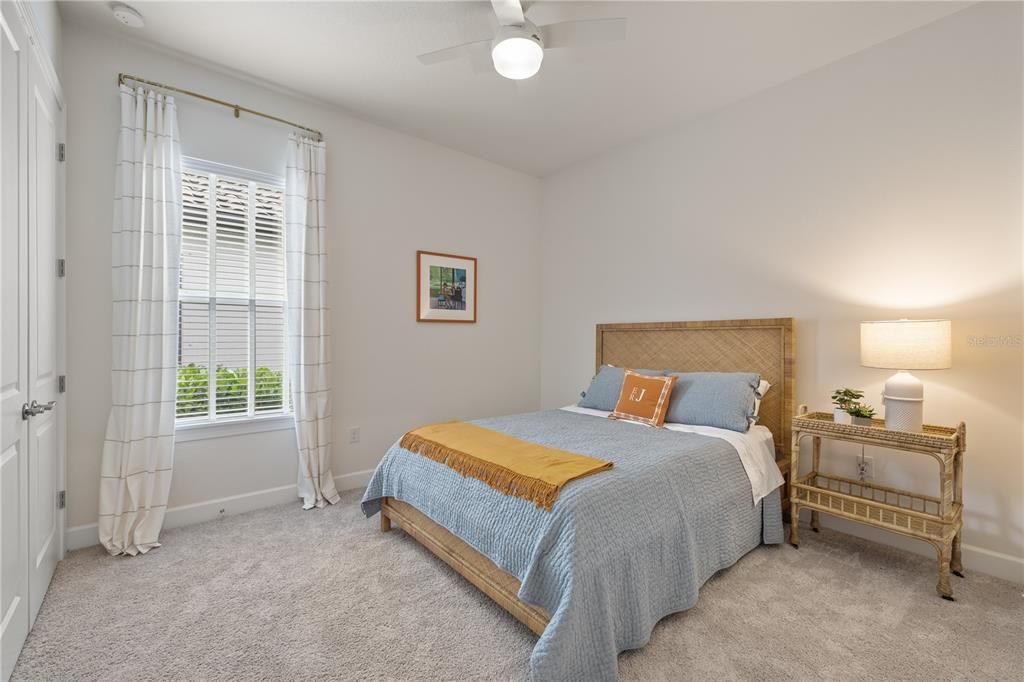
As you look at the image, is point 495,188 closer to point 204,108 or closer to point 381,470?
point 204,108

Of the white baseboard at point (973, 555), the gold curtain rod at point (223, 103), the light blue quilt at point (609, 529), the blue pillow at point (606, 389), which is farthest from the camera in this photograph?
the blue pillow at point (606, 389)

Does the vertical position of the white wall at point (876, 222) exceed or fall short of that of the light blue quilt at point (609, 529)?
it exceeds it

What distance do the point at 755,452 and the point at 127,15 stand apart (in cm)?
411

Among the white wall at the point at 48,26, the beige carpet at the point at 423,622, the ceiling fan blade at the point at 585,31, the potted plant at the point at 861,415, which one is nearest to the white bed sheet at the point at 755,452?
the beige carpet at the point at 423,622

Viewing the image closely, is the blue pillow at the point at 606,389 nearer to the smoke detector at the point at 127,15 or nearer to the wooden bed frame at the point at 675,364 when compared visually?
the wooden bed frame at the point at 675,364

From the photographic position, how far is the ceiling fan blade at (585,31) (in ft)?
6.39

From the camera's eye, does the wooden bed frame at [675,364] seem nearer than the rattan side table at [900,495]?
Yes

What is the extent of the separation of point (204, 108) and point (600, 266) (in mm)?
3163

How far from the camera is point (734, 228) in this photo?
10.6 ft

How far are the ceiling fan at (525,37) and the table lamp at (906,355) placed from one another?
1.95 metres

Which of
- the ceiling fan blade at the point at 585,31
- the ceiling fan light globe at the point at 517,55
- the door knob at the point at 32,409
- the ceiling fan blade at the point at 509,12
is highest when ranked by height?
the ceiling fan blade at the point at 509,12

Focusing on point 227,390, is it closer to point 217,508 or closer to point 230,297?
point 230,297

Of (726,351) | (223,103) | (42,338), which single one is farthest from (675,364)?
(42,338)

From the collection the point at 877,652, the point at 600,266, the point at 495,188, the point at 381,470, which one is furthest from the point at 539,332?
the point at 877,652
